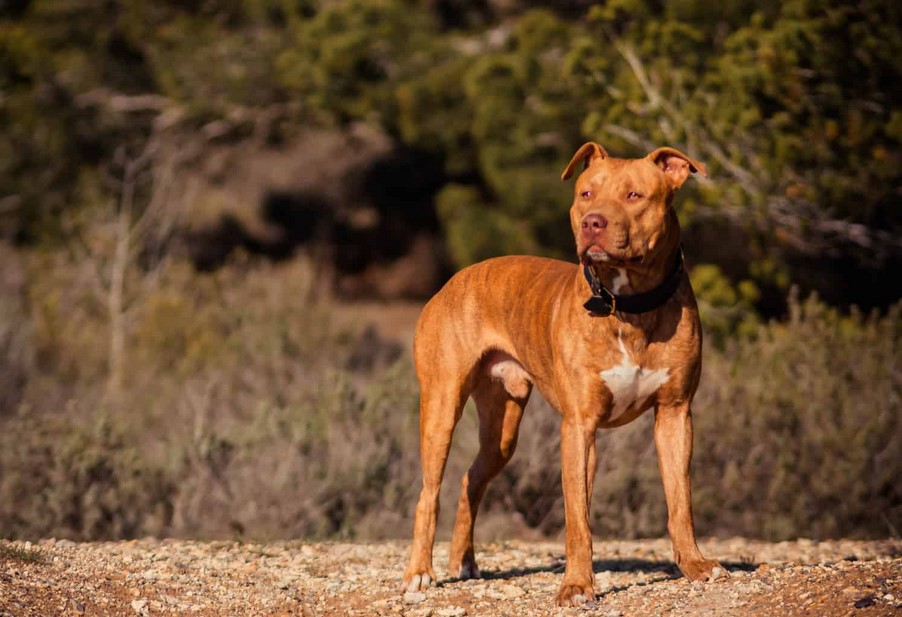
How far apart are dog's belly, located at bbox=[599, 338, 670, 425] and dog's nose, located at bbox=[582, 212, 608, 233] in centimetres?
60

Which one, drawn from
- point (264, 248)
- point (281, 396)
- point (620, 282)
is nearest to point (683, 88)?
point (281, 396)

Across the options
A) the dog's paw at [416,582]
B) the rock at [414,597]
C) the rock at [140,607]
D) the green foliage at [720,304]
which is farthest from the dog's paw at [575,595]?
the green foliage at [720,304]

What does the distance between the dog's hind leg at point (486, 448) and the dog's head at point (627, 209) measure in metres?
1.31

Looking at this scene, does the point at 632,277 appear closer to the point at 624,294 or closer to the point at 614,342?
the point at 624,294

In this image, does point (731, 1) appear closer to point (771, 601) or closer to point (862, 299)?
point (862, 299)

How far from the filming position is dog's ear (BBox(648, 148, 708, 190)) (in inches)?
253

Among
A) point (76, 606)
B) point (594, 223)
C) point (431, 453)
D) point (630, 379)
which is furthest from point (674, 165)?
point (76, 606)

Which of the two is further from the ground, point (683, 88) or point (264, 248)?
point (683, 88)

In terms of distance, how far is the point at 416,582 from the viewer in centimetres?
664

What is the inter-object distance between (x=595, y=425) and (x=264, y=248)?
21.0 m

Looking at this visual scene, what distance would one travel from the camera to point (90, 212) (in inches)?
750

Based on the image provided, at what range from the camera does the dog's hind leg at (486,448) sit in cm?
718

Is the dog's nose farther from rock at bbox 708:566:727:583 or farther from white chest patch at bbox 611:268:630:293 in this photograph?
rock at bbox 708:566:727:583

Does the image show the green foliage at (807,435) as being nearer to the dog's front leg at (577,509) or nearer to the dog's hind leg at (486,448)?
the dog's hind leg at (486,448)
